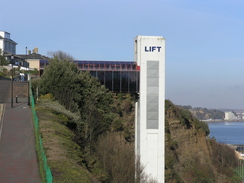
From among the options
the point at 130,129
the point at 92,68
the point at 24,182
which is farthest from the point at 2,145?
the point at 130,129

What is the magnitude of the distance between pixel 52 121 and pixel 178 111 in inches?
2193

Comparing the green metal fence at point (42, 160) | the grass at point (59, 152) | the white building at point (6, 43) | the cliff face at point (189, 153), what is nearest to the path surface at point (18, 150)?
the green metal fence at point (42, 160)

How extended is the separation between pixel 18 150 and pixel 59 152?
105 inches

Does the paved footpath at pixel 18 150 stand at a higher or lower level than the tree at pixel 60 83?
lower

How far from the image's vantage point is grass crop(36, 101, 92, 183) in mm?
14711

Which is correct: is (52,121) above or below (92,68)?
below

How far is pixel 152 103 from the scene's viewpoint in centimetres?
4566

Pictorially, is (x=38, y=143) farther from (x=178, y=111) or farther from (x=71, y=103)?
(x=178, y=111)

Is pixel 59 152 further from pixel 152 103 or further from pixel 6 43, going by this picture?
pixel 6 43

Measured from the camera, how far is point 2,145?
20.5 m

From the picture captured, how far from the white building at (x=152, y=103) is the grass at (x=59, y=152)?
1872 cm

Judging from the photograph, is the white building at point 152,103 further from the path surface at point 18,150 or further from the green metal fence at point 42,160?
the green metal fence at point 42,160

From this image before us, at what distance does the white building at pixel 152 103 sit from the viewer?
45.2 m

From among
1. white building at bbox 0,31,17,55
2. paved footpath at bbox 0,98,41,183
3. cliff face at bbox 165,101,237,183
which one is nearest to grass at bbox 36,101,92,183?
paved footpath at bbox 0,98,41,183
